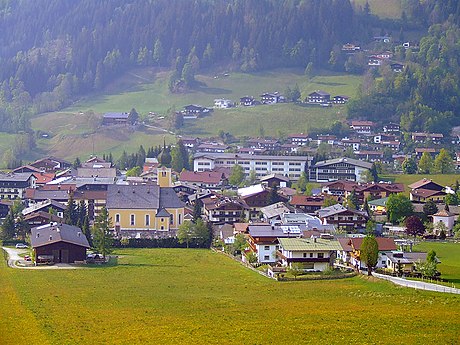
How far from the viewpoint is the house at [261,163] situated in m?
66.4

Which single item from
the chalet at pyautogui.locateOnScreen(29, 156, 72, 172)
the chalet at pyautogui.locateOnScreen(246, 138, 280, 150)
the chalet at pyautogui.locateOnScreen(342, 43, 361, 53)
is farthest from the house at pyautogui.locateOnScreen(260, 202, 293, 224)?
the chalet at pyautogui.locateOnScreen(342, 43, 361, 53)

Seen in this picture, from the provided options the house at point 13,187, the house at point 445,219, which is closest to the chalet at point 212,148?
the house at point 13,187

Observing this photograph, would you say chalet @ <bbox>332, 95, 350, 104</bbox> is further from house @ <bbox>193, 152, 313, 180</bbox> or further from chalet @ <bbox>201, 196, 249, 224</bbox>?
chalet @ <bbox>201, 196, 249, 224</bbox>

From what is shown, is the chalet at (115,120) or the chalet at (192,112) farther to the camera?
the chalet at (192,112)

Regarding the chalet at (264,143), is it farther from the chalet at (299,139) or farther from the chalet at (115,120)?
the chalet at (115,120)

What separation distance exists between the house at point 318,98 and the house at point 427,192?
32.5 metres

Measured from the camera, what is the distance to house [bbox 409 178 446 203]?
173 ft

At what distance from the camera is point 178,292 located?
2730cm

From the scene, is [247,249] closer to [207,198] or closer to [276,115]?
[207,198]

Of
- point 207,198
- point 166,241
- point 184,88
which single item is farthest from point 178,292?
point 184,88

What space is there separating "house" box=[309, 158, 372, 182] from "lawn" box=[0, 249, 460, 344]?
1273 inches

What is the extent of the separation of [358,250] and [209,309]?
34.9ft

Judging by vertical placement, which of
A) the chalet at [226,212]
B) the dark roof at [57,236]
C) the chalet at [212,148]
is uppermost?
the chalet at [212,148]

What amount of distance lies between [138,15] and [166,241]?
83829 mm
